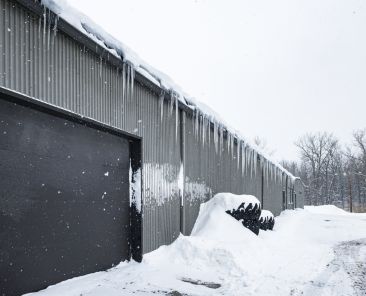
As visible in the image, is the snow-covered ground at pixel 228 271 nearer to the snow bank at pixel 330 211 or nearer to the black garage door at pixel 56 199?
the black garage door at pixel 56 199

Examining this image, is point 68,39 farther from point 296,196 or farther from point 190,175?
point 296,196

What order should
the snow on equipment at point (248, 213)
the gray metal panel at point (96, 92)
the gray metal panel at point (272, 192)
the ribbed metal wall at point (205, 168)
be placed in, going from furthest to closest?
the gray metal panel at point (272, 192), the snow on equipment at point (248, 213), the ribbed metal wall at point (205, 168), the gray metal panel at point (96, 92)

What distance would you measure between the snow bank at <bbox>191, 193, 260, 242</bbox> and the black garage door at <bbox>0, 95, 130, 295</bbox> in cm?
273

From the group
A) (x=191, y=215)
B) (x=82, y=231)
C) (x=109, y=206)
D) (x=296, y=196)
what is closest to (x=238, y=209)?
(x=191, y=215)

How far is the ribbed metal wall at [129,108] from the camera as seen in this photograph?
4.58 meters

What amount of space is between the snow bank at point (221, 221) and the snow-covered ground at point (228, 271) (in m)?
0.03

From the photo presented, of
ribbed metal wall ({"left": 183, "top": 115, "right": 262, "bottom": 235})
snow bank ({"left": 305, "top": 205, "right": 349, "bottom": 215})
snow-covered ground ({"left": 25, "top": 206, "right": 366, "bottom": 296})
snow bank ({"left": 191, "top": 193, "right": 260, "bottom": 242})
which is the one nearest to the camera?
snow-covered ground ({"left": 25, "top": 206, "right": 366, "bottom": 296})

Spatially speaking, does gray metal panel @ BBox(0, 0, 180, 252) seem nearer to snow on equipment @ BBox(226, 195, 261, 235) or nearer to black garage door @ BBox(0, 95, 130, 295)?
black garage door @ BBox(0, 95, 130, 295)

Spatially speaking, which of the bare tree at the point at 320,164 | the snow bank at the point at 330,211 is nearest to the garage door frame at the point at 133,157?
the snow bank at the point at 330,211

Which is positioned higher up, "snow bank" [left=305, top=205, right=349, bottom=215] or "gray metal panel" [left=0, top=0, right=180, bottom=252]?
"gray metal panel" [left=0, top=0, right=180, bottom=252]

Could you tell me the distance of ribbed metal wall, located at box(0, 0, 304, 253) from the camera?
4.58 metres

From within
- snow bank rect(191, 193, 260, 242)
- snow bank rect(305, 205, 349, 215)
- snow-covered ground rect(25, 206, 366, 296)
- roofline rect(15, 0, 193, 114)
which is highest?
roofline rect(15, 0, 193, 114)

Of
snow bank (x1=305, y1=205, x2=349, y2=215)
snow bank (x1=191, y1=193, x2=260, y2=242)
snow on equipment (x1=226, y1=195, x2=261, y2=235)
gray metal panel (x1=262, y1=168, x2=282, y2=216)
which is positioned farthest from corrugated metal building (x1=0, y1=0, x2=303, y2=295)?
snow bank (x1=305, y1=205, x2=349, y2=215)

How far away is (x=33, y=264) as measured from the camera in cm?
485
